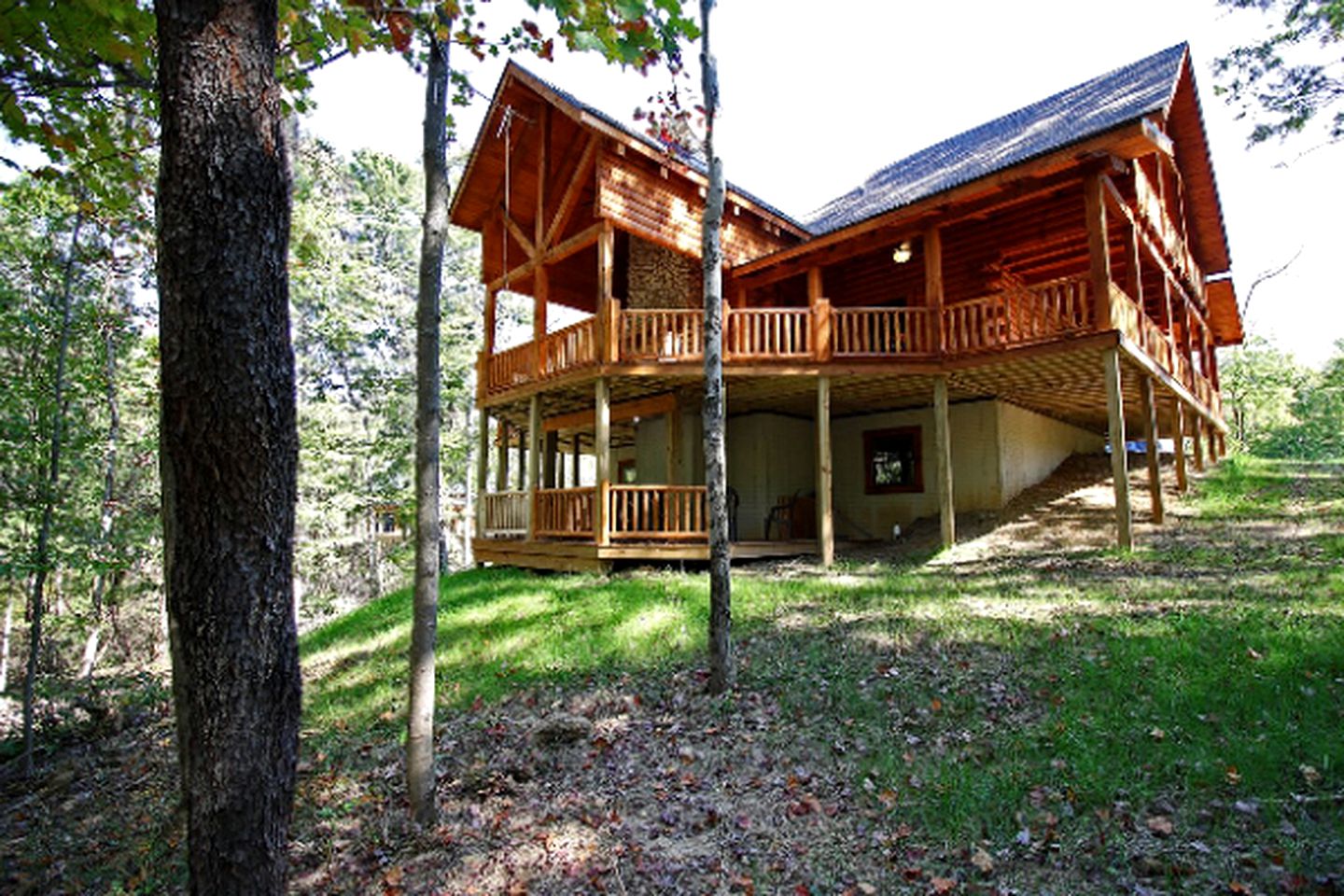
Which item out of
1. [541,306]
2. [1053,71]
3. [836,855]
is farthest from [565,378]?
[1053,71]

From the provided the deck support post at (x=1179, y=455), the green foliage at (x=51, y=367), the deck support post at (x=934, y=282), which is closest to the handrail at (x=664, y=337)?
the deck support post at (x=934, y=282)

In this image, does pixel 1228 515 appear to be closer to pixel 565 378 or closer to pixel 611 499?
pixel 611 499

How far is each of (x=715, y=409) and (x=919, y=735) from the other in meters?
3.09

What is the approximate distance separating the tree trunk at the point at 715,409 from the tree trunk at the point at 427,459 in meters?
2.33

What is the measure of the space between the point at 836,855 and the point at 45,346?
12762 mm

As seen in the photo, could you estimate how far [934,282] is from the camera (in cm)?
1227

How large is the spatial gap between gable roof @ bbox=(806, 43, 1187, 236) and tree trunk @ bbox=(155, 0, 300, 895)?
425 inches

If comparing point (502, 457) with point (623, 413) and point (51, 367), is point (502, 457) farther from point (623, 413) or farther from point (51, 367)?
point (51, 367)

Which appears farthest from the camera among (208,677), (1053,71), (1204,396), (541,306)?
(1053,71)

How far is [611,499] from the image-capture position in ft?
40.3

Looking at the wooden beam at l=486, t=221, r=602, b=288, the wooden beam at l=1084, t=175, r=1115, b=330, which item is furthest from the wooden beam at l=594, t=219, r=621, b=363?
the wooden beam at l=1084, t=175, r=1115, b=330

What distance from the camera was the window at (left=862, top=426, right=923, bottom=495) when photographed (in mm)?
15281

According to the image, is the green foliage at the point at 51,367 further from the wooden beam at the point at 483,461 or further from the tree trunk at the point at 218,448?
the wooden beam at the point at 483,461

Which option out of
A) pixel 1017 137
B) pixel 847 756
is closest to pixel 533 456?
pixel 847 756
